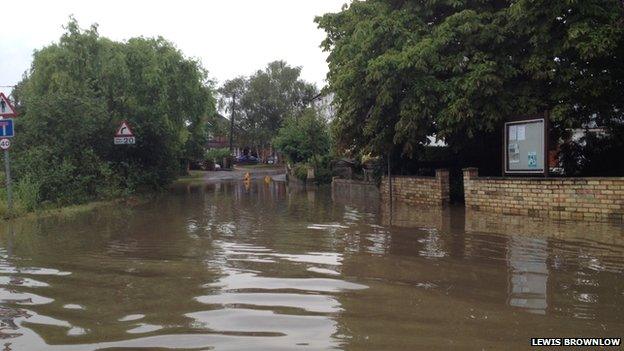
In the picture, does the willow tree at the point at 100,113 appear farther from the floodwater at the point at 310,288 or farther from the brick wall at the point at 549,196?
the brick wall at the point at 549,196

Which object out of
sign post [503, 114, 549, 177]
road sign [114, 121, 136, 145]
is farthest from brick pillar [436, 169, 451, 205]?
road sign [114, 121, 136, 145]

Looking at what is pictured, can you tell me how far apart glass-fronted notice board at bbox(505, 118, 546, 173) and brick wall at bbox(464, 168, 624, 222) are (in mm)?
382

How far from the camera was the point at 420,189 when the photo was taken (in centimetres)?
1783

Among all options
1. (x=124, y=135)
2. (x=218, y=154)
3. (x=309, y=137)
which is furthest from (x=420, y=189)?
(x=218, y=154)

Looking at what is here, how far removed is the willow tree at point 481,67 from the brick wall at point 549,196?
4.91 feet

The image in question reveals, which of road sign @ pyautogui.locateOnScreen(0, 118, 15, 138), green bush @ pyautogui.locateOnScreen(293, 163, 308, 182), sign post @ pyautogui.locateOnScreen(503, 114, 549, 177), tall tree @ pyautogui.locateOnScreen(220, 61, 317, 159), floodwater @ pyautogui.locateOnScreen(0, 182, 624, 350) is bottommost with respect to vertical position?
floodwater @ pyautogui.locateOnScreen(0, 182, 624, 350)

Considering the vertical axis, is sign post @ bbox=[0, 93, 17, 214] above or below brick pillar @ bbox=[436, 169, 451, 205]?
above

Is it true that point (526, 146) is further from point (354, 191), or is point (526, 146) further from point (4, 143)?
point (4, 143)

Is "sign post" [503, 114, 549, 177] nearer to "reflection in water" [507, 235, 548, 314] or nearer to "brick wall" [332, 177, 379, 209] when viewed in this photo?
"reflection in water" [507, 235, 548, 314]

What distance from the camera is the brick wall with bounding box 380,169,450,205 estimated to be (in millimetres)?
16812

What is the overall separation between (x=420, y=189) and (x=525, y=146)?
4391 mm

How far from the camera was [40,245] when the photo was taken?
930 centimetres

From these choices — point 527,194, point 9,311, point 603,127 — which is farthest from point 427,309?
point 603,127

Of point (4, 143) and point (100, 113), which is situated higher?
point (100, 113)
